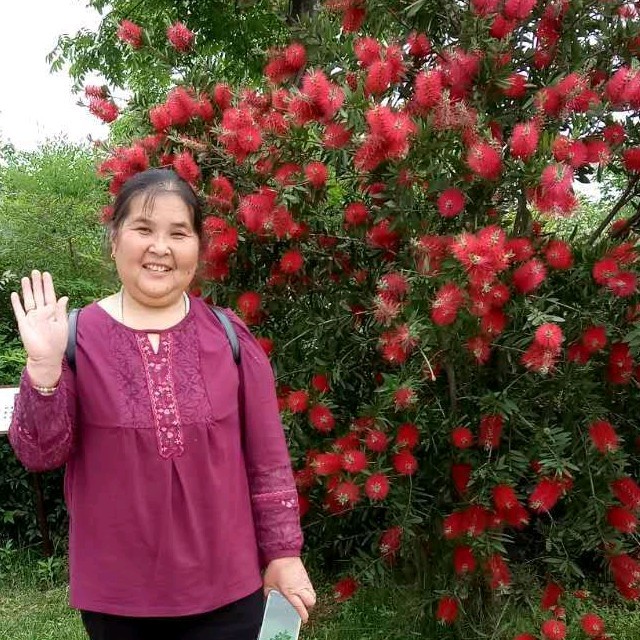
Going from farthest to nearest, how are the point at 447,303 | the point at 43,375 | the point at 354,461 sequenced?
the point at 354,461, the point at 447,303, the point at 43,375

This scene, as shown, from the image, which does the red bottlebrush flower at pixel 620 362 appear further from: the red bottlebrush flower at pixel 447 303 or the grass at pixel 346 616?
the grass at pixel 346 616

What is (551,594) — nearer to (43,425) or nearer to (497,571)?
(497,571)

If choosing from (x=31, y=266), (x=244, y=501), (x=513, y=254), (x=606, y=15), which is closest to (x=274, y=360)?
(x=513, y=254)

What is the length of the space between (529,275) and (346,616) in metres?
2.11

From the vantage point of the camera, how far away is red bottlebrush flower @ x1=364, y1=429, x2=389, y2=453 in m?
2.63

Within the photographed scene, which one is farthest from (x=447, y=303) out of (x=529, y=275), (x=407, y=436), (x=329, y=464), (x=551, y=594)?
(x=551, y=594)

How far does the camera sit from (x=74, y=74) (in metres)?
7.21

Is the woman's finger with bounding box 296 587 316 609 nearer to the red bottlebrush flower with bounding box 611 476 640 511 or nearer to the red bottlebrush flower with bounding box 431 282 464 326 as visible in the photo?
the red bottlebrush flower with bounding box 431 282 464 326

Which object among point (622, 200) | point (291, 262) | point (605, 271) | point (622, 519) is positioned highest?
point (622, 200)

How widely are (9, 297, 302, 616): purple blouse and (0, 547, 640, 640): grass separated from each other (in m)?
1.74

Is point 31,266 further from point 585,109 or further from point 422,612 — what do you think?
point 585,109

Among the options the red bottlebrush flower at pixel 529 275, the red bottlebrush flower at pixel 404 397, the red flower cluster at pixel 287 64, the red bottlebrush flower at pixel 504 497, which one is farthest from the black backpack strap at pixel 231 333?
the red flower cluster at pixel 287 64

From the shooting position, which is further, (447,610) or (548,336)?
(447,610)

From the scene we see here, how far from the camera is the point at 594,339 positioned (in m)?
2.58
